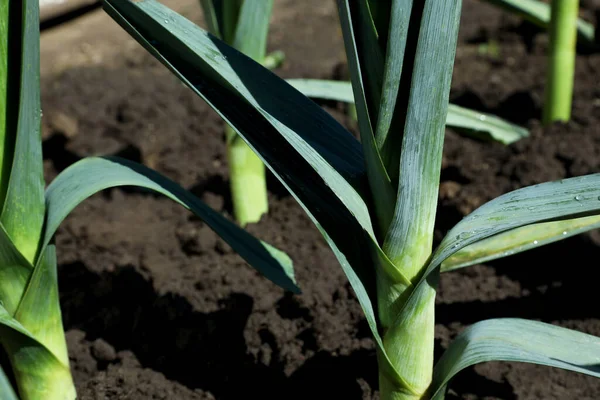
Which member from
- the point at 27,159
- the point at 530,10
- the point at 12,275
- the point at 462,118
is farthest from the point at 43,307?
the point at 530,10

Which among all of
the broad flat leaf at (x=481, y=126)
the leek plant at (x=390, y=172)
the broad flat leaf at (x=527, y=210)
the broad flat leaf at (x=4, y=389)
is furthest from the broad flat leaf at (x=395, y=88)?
the broad flat leaf at (x=481, y=126)

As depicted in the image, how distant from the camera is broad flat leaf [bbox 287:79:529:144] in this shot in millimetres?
1707

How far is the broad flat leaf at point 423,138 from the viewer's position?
929 mm

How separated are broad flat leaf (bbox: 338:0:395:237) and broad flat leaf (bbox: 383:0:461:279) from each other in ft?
0.09

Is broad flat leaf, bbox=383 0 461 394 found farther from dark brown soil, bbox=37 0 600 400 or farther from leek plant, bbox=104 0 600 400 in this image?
dark brown soil, bbox=37 0 600 400

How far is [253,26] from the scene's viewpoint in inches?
64.2

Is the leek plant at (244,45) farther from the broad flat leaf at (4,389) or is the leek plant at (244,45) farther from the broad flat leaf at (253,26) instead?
the broad flat leaf at (4,389)

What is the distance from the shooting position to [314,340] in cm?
143

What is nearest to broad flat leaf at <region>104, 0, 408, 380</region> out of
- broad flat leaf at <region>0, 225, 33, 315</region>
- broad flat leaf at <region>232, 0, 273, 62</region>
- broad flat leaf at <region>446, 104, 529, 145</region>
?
broad flat leaf at <region>0, 225, 33, 315</region>

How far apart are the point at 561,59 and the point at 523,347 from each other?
1308 millimetres

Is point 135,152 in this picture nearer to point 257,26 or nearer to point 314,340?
point 257,26

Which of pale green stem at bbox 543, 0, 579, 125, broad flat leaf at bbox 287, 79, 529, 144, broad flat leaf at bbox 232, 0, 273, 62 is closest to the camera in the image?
broad flat leaf at bbox 232, 0, 273, 62

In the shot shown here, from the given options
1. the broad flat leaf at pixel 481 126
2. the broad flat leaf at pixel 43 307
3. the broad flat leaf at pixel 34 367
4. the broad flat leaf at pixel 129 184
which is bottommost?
the broad flat leaf at pixel 34 367

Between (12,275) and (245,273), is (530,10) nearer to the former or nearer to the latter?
(245,273)
